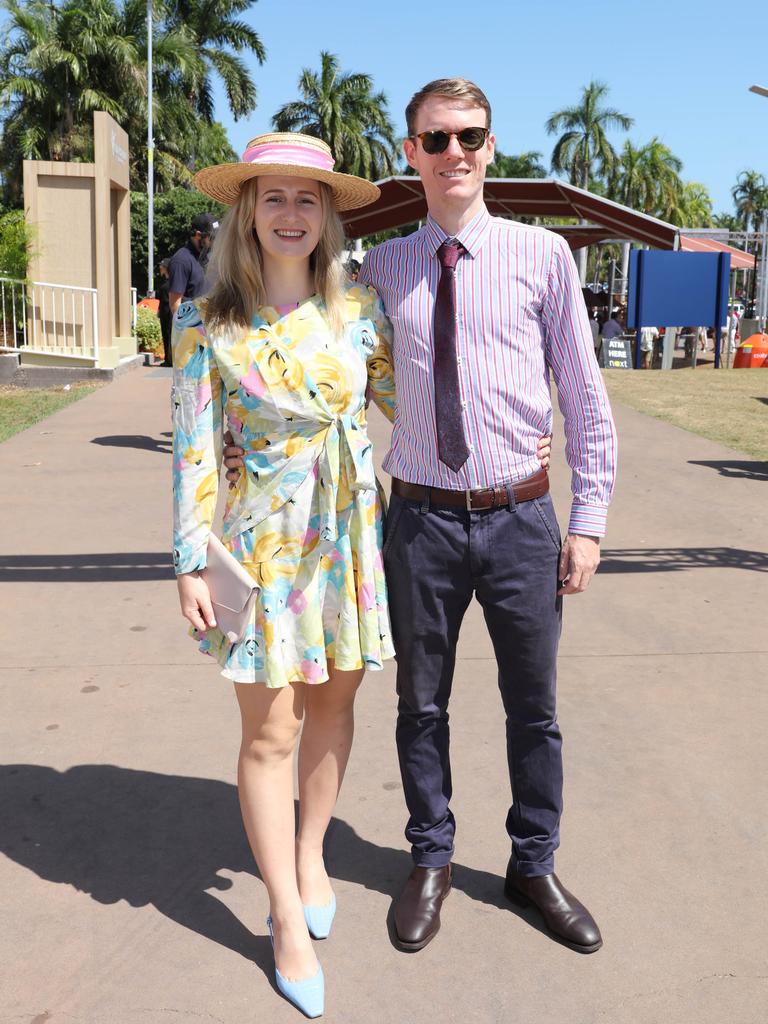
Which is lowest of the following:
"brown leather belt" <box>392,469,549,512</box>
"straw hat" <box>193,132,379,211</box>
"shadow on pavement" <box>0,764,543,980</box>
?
"shadow on pavement" <box>0,764,543,980</box>

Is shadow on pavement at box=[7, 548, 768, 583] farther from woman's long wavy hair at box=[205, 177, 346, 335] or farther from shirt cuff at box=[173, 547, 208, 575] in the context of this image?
woman's long wavy hair at box=[205, 177, 346, 335]

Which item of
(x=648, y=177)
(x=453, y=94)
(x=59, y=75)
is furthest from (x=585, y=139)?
(x=453, y=94)

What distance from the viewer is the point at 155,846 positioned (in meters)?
3.03

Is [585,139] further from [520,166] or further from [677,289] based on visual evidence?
[677,289]

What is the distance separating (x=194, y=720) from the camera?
384 cm

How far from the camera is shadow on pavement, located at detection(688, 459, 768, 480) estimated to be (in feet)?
28.5

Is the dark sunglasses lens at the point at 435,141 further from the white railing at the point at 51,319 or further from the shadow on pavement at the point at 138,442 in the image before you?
the white railing at the point at 51,319

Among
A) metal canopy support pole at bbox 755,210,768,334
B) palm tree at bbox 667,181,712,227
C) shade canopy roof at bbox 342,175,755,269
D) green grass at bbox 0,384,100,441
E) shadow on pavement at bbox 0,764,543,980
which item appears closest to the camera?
shadow on pavement at bbox 0,764,543,980

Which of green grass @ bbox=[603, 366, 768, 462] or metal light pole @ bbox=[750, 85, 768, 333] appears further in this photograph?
metal light pole @ bbox=[750, 85, 768, 333]

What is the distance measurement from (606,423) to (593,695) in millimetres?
1832

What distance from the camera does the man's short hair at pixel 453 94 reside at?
2.49 meters

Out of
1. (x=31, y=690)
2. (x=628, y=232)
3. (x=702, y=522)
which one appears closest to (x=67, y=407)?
(x=702, y=522)

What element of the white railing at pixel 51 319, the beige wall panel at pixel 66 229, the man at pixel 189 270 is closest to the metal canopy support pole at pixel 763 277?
the beige wall panel at pixel 66 229

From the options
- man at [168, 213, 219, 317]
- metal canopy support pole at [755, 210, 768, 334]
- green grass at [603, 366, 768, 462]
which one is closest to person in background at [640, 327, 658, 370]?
green grass at [603, 366, 768, 462]
